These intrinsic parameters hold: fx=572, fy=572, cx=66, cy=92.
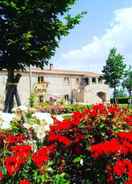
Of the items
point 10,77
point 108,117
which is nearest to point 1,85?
point 10,77

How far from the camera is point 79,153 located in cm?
704

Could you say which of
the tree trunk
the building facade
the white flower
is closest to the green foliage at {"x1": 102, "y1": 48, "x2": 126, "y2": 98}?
the building facade

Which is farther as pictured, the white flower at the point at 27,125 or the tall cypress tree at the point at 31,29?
the tall cypress tree at the point at 31,29

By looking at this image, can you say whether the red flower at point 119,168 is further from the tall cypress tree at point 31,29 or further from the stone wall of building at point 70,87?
the stone wall of building at point 70,87

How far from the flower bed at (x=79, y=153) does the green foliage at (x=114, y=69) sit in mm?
78331

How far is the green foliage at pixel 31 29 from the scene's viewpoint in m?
35.2

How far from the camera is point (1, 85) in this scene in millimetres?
74500

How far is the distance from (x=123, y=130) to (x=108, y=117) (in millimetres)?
261

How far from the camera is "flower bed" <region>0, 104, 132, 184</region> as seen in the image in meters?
6.18

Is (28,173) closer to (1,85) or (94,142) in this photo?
(94,142)

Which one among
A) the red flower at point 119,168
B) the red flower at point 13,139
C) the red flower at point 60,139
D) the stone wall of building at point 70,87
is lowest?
the red flower at point 119,168

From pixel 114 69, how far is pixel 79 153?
260 feet

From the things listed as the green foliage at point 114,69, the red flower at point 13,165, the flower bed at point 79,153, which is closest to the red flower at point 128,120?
the flower bed at point 79,153

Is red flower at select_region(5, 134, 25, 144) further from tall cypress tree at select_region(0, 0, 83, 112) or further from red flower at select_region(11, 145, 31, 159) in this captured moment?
tall cypress tree at select_region(0, 0, 83, 112)
